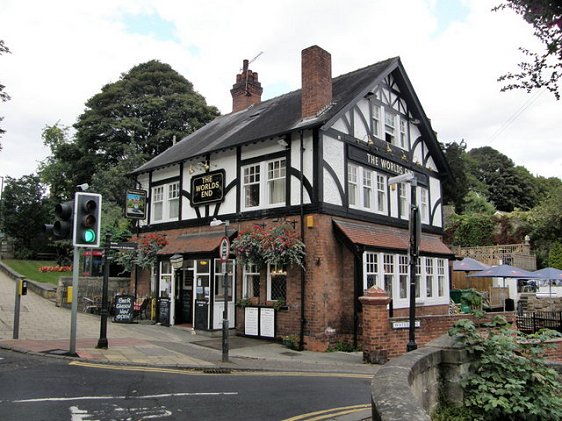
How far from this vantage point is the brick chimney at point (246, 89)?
25.4m

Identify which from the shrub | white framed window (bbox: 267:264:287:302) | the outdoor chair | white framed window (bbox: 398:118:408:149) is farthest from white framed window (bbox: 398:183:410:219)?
the shrub

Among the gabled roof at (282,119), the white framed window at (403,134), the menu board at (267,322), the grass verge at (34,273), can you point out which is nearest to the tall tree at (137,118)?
the grass verge at (34,273)

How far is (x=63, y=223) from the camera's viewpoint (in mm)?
10742

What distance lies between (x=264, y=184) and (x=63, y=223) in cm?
764

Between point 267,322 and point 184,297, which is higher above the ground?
point 184,297

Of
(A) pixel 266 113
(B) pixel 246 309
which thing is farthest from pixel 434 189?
(B) pixel 246 309

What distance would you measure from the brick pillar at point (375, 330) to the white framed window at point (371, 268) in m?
2.90

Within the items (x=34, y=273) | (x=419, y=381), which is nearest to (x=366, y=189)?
(x=419, y=381)

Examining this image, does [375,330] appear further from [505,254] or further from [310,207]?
[505,254]

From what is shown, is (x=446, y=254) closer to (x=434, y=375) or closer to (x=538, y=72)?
(x=538, y=72)

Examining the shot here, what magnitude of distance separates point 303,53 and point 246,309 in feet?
29.7

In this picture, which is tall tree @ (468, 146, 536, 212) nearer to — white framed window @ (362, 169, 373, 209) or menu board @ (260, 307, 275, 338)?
white framed window @ (362, 169, 373, 209)

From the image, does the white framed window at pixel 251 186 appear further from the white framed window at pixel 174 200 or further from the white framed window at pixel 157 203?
the white framed window at pixel 157 203

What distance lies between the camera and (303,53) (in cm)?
1683
